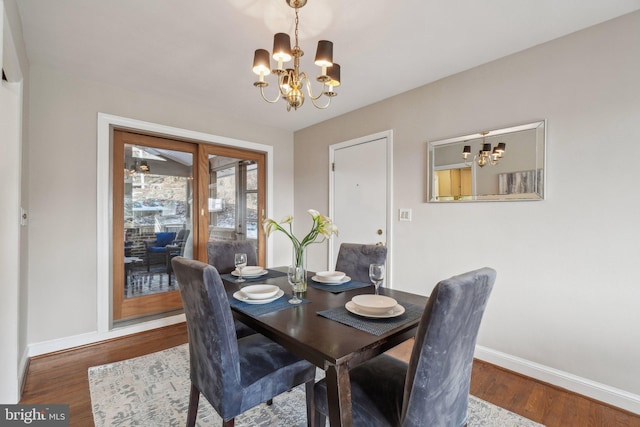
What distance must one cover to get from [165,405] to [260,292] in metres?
0.99

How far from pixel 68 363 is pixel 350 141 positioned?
3304 millimetres

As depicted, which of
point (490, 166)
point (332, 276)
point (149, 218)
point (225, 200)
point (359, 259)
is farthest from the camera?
point (225, 200)

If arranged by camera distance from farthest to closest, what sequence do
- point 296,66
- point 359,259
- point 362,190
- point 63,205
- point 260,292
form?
point 362,190 → point 63,205 → point 359,259 → point 296,66 → point 260,292

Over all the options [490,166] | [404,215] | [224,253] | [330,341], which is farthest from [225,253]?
[490,166]

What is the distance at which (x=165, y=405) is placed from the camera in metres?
1.83

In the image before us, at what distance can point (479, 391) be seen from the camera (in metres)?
A: 2.02

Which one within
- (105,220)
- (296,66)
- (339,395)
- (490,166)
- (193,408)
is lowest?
(193,408)

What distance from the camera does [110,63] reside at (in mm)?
2416

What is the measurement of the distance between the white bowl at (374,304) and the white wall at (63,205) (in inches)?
102

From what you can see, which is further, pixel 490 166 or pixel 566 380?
pixel 490 166

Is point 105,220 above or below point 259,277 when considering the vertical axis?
above

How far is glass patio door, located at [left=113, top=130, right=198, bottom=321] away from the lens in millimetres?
2930

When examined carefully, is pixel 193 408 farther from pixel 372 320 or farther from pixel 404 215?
pixel 404 215

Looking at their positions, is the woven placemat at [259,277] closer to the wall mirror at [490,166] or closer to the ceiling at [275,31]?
the wall mirror at [490,166]
